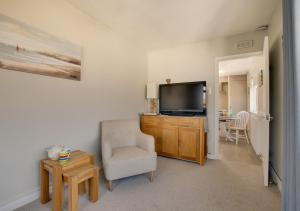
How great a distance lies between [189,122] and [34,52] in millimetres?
2523

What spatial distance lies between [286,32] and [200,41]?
2422 millimetres

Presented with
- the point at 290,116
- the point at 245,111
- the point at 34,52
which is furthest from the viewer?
the point at 245,111

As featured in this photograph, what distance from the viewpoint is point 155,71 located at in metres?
3.88

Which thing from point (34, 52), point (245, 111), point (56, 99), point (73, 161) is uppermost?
point (34, 52)

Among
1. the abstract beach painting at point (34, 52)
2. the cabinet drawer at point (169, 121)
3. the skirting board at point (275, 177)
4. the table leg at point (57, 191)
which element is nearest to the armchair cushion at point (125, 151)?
the table leg at point (57, 191)

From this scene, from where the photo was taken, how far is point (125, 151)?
2.34 meters

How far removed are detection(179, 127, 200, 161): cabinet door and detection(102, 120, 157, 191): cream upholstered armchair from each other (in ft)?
2.74

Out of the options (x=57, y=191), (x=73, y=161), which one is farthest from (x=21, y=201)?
(x=73, y=161)

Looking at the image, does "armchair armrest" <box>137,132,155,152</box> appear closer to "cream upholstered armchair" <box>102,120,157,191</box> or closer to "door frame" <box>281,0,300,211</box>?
"cream upholstered armchair" <box>102,120,157,191</box>

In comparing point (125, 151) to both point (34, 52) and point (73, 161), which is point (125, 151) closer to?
point (73, 161)

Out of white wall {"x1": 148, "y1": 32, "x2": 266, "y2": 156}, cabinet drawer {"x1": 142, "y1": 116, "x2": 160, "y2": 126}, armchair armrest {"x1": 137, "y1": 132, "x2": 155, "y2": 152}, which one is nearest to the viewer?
armchair armrest {"x1": 137, "y1": 132, "x2": 155, "y2": 152}

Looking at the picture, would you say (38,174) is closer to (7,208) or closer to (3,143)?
(7,208)

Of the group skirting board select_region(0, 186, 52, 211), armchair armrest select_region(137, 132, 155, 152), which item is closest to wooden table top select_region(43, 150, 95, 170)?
skirting board select_region(0, 186, 52, 211)

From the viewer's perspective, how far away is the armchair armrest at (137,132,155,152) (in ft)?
7.89
